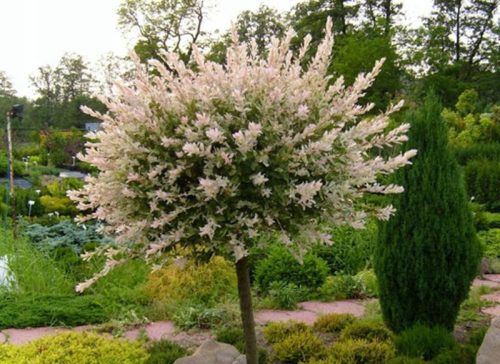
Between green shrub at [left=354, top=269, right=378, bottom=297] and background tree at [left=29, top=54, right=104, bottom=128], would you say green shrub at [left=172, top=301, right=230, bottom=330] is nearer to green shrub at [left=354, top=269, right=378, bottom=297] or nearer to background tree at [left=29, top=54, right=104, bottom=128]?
green shrub at [left=354, top=269, right=378, bottom=297]

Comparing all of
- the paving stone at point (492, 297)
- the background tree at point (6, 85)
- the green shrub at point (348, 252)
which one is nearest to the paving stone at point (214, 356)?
the paving stone at point (492, 297)

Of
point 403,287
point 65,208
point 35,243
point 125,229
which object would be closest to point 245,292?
point 125,229

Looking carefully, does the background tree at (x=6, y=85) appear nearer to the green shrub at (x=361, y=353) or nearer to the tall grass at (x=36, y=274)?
the tall grass at (x=36, y=274)

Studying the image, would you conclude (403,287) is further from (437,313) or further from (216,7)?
(216,7)

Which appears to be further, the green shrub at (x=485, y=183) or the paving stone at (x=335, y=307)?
the green shrub at (x=485, y=183)

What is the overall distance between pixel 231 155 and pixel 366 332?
1972mm

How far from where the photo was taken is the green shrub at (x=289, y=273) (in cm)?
575

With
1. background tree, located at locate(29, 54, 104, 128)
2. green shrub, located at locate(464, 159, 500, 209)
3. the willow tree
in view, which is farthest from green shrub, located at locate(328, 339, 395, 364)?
background tree, located at locate(29, 54, 104, 128)

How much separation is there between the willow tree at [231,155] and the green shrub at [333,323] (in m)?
1.68

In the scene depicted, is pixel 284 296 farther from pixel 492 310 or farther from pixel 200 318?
pixel 492 310

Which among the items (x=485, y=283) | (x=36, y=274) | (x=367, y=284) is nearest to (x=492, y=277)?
(x=485, y=283)

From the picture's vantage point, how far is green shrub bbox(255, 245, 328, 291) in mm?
5750

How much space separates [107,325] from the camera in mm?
4738

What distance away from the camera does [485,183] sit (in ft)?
38.3
